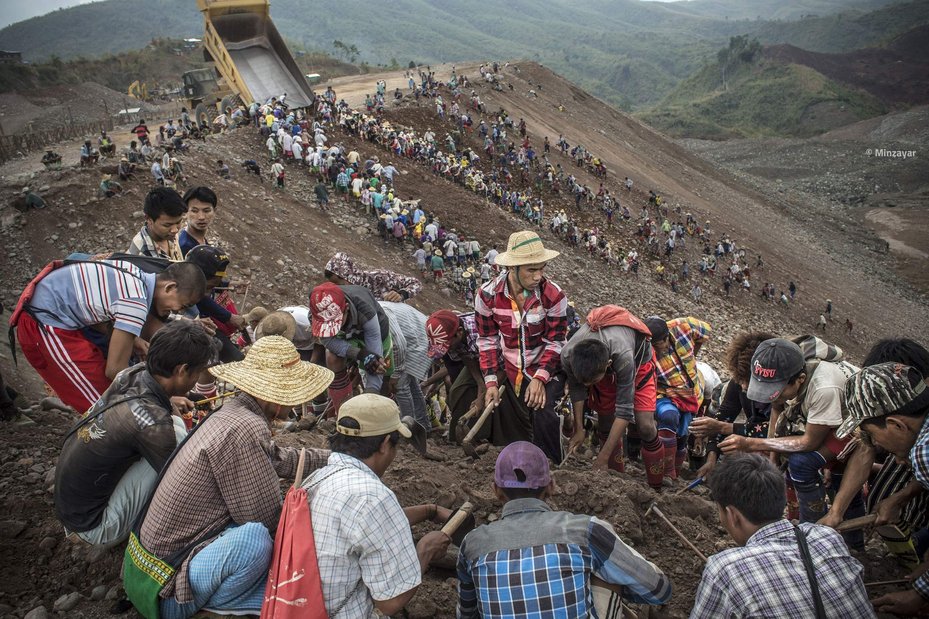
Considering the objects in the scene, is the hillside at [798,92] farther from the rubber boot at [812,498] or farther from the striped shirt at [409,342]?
the rubber boot at [812,498]

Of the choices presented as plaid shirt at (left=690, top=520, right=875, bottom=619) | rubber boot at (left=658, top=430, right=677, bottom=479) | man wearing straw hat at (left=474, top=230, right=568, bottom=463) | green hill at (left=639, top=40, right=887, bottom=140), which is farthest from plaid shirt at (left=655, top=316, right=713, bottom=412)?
green hill at (left=639, top=40, right=887, bottom=140)

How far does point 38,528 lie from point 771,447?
13.8ft

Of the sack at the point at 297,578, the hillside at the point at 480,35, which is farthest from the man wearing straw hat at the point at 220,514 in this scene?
the hillside at the point at 480,35

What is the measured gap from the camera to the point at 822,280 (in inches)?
1060

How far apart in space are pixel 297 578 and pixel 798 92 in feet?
260

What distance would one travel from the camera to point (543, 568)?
7.09 ft

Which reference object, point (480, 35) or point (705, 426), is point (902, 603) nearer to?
point (705, 426)

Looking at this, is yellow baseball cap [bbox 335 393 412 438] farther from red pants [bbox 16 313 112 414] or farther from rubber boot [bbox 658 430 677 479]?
rubber boot [bbox 658 430 677 479]

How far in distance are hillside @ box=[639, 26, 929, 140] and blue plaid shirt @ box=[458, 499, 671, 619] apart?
65.4 metres

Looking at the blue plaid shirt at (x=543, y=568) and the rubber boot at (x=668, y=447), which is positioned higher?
the blue plaid shirt at (x=543, y=568)

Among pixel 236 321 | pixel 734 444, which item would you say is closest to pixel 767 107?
pixel 734 444

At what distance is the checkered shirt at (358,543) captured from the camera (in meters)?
2.13

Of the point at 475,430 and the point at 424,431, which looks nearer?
the point at 424,431

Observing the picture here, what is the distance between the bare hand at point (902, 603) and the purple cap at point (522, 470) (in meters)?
1.65
